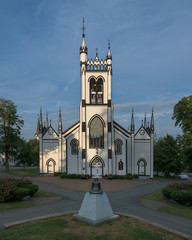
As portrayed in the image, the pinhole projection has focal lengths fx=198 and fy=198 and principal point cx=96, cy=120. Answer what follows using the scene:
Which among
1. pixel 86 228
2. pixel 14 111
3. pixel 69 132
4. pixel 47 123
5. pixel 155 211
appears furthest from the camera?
pixel 47 123

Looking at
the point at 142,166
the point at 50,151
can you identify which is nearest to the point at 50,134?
the point at 50,151

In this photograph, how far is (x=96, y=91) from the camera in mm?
34812

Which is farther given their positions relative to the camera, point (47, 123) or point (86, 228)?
point (47, 123)

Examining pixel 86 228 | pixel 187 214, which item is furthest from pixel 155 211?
pixel 86 228

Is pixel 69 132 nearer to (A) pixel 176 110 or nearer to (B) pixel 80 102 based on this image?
(B) pixel 80 102

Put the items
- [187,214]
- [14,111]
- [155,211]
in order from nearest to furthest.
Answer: [187,214] → [155,211] → [14,111]

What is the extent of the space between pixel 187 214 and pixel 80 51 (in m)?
30.8

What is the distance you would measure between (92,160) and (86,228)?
2442 cm

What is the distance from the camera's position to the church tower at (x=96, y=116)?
3331 cm

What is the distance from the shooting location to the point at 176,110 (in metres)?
22.8

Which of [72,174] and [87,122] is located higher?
[87,122]

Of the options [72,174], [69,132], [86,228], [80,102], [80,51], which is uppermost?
[80,51]

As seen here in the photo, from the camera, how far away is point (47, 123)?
3988cm

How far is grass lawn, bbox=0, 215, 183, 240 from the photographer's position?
26.9 ft
